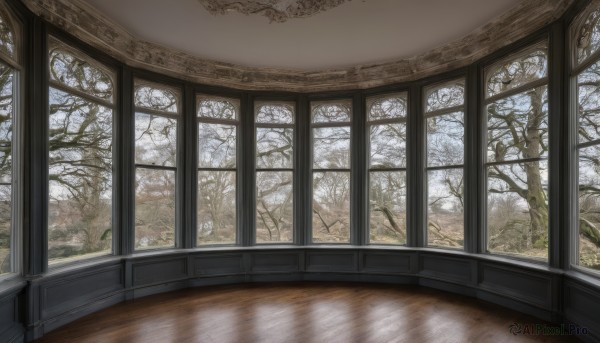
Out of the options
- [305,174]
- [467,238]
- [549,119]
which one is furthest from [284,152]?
[549,119]

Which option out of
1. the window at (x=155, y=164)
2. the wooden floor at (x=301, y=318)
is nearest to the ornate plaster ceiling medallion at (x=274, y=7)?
the window at (x=155, y=164)

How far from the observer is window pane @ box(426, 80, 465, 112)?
4.70m

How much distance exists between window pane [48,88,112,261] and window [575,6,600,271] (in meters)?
4.96

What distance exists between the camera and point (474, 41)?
4254 mm

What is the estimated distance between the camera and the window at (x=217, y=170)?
511cm

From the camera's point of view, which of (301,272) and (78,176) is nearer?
(78,176)

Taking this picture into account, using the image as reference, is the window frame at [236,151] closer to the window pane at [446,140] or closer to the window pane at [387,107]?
the window pane at [387,107]

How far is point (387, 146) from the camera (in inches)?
208

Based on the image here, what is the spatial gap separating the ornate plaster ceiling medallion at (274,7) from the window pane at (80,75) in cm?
157

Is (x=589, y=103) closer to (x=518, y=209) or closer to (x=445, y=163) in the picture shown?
(x=518, y=209)

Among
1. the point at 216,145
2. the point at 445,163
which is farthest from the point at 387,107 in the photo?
the point at 216,145

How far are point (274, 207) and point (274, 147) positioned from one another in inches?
36.4

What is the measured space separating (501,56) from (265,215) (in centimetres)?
375

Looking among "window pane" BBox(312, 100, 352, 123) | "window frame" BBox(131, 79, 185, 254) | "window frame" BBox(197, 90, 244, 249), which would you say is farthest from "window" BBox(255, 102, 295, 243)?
"window frame" BBox(131, 79, 185, 254)
